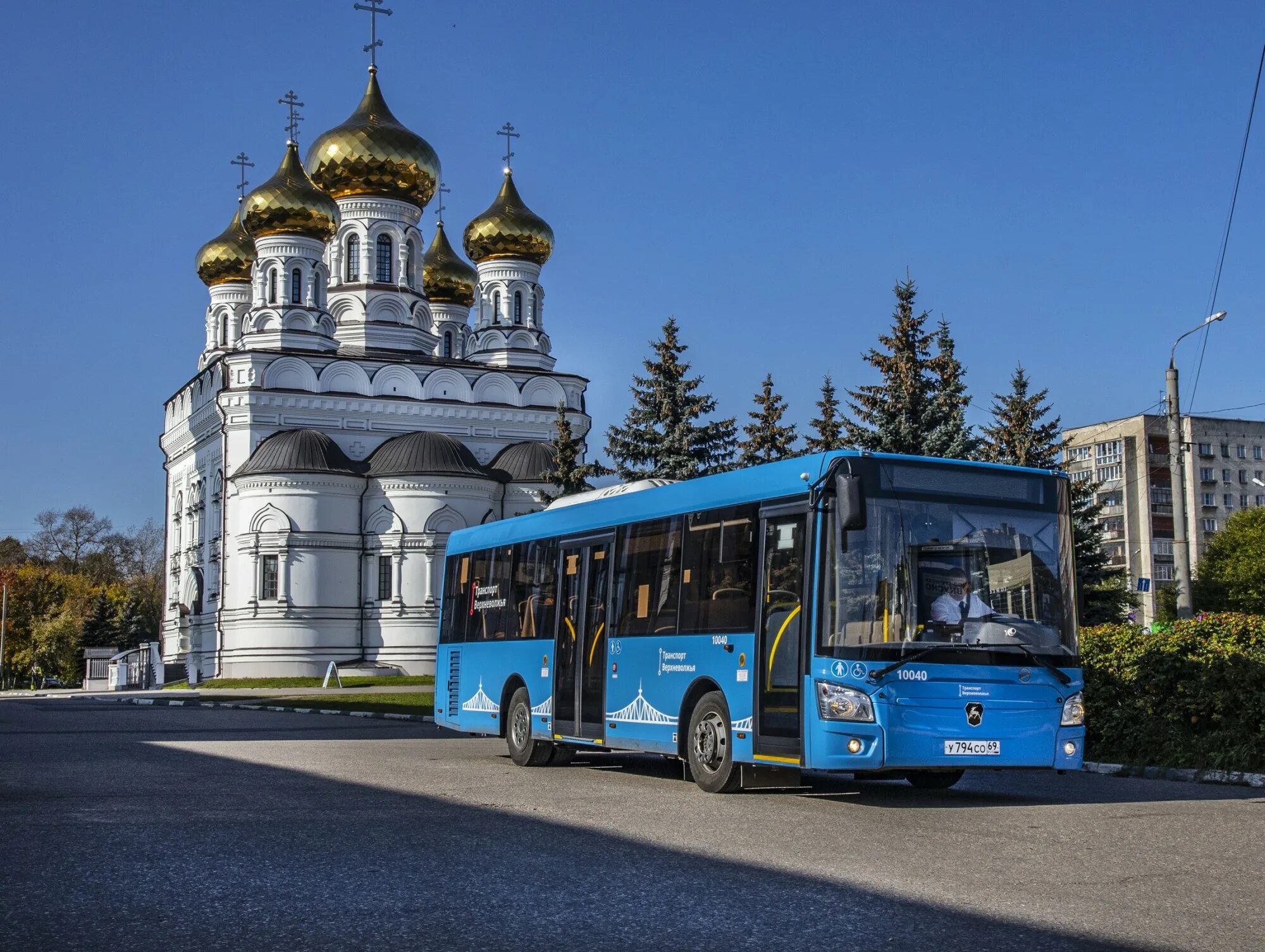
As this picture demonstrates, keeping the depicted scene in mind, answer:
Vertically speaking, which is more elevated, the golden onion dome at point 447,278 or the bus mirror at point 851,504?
the golden onion dome at point 447,278

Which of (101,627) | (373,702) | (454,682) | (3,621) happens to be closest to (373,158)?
(373,702)

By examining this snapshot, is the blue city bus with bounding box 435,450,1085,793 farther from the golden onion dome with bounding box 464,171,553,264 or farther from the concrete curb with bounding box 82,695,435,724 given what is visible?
the golden onion dome with bounding box 464,171,553,264

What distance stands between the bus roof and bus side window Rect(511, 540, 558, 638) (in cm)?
16

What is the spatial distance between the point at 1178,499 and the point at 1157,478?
256 feet

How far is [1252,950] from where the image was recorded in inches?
239

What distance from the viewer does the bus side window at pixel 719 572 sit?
12.1 meters

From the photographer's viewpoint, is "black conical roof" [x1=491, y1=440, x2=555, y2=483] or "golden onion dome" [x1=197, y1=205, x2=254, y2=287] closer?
"black conical roof" [x1=491, y1=440, x2=555, y2=483]

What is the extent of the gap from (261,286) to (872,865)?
170 ft

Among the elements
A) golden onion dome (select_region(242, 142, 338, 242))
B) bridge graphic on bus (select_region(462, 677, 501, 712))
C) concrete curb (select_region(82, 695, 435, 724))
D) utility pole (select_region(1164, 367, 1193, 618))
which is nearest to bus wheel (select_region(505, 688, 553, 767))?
bridge graphic on bus (select_region(462, 677, 501, 712))

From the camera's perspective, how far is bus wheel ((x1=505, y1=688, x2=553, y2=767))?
15.7m

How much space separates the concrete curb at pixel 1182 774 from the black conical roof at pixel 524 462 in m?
40.9

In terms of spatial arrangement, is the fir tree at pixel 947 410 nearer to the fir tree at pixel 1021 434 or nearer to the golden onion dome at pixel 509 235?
the fir tree at pixel 1021 434

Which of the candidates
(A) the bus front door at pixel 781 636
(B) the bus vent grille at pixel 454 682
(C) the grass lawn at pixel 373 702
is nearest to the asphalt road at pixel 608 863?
(A) the bus front door at pixel 781 636

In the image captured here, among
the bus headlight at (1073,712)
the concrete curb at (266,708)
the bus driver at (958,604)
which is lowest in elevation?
the concrete curb at (266,708)
